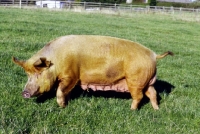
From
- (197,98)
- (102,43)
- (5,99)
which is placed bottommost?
(197,98)

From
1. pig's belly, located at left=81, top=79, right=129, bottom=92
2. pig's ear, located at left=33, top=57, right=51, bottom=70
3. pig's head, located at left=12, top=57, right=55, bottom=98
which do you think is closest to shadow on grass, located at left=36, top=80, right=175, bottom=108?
pig's belly, located at left=81, top=79, right=129, bottom=92

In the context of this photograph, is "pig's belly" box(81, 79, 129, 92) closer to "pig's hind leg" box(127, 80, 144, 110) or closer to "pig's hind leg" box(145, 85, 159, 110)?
"pig's hind leg" box(127, 80, 144, 110)

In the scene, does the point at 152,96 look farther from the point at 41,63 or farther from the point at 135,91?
the point at 41,63

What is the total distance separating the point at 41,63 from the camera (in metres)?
4.80

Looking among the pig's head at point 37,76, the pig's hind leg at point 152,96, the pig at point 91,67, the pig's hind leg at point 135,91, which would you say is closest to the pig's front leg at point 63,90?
the pig at point 91,67

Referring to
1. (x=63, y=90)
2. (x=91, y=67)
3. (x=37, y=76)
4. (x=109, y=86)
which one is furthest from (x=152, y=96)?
(x=37, y=76)

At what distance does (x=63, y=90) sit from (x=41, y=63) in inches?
22.7

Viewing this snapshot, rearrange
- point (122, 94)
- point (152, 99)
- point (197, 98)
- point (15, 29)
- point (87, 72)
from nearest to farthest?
point (87, 72) → point (152, 99) → point (122, 94) → point (197, 98) → point (15, 29)

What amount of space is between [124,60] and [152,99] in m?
0.91

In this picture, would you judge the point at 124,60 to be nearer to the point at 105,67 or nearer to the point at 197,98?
the point at 105,67

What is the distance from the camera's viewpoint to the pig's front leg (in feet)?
16.6

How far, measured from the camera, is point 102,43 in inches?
213

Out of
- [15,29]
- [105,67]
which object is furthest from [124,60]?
[15,29]

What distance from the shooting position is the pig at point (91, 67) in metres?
4.95
